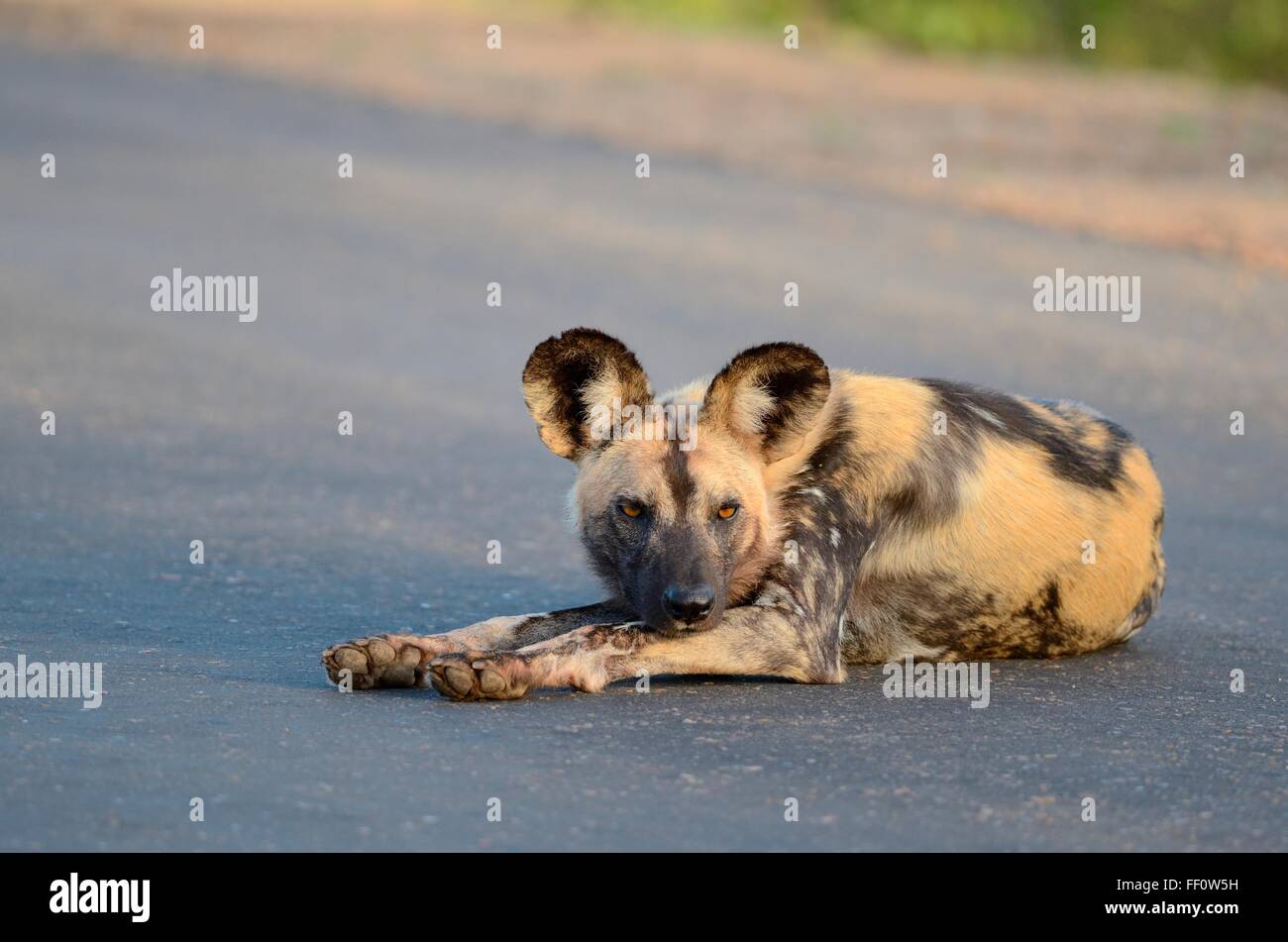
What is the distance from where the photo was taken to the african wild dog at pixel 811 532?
573 cm

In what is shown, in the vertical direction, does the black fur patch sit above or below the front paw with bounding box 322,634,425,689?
above

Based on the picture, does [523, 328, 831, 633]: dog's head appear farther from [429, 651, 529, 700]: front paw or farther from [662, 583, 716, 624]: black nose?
[429, 651, 529, 700]: front paw

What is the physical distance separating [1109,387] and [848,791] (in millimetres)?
6803

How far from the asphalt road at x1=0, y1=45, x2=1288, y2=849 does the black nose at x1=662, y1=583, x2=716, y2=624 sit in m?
0.24

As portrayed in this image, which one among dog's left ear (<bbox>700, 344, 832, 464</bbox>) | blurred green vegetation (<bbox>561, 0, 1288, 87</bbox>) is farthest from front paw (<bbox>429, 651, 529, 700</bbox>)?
blurred green vegetation (<bbox>561, 0, 1288, 87</bbox>)

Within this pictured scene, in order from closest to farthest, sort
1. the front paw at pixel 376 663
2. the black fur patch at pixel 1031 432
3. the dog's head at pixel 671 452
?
the front paw at pixel 376 663
the dog's head at pixel 671 452
the black fur patch at pixel 1031 432

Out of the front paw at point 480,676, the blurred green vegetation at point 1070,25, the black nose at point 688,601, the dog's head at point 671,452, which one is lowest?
the front paw at point 480,676

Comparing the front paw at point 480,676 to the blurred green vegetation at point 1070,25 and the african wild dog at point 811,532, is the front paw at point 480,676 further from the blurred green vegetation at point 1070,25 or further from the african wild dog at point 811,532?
the blurred green vegetation at point 1070,25

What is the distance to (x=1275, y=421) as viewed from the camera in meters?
10.6

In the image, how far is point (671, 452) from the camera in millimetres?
5988

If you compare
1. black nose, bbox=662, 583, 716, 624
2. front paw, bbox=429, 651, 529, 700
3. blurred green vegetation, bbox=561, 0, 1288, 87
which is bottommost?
front paw, bbox=429, 651, 529, 700

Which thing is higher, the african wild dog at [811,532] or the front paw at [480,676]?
the african wild dog at [811,532]

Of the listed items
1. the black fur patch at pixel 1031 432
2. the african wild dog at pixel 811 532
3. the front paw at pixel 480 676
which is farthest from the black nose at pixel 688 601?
the black fur patch at pixel 1031 432

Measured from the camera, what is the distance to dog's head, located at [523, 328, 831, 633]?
5855 mm
